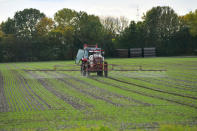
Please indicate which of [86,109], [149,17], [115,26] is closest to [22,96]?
[86,109]

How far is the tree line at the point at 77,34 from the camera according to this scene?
61.2m

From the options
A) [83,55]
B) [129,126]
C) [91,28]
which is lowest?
[129,126]

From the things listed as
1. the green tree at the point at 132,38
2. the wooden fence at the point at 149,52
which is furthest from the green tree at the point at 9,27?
the wooden fence at the point at 149,52

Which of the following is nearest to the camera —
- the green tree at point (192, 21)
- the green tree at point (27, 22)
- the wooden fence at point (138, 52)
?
the green tree at point (27, 22)

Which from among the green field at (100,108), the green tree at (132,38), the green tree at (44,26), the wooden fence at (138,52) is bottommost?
the green field at (100,108)

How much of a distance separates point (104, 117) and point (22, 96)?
539cm

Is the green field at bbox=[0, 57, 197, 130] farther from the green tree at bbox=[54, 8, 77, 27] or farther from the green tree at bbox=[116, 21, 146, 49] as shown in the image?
the green tree at bbox=[54, 8, 77, 27]

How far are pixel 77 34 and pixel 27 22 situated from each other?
39.1ft

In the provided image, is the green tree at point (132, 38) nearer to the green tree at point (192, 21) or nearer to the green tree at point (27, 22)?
the green tree at point (192, 21)

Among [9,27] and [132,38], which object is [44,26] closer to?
[9,27]

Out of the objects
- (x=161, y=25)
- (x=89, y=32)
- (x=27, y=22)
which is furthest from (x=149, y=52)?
(x=27, y=22)

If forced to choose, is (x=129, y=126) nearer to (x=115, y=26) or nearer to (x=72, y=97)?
(x=72, y=97)

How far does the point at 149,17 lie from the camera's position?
237 ft

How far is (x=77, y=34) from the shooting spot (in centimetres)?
6362
